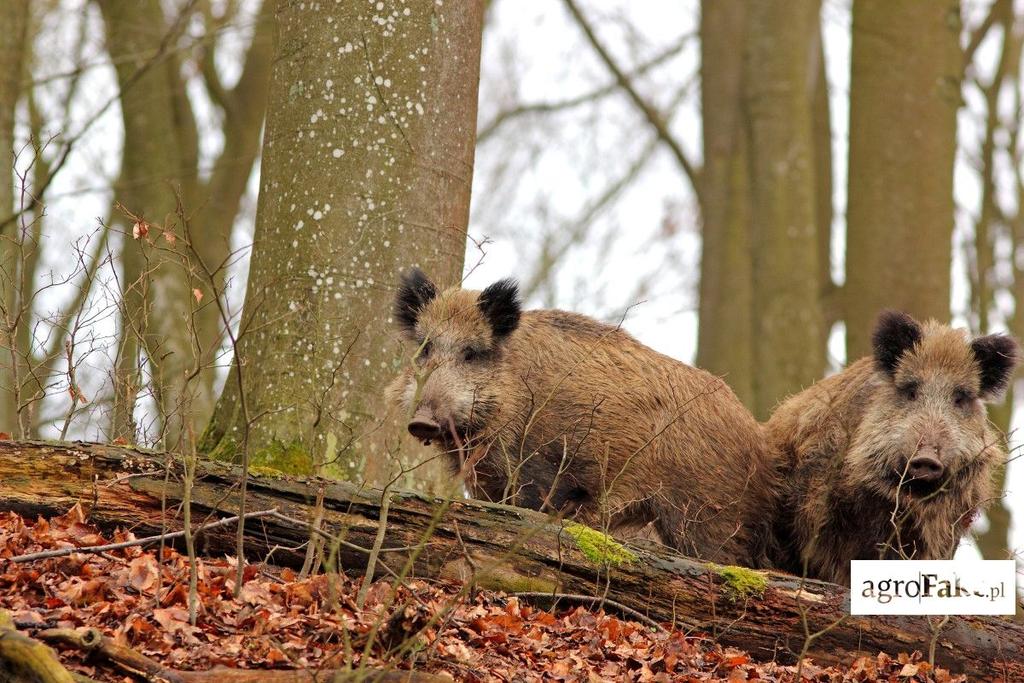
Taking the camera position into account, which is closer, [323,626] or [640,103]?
[323,626]

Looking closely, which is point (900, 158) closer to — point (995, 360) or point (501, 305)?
point (995, 360)

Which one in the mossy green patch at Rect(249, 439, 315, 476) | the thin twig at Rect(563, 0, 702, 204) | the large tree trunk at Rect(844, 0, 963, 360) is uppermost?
the thin twig at Rect(563, 0, 702, 204)

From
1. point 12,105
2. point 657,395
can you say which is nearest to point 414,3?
point 657,395

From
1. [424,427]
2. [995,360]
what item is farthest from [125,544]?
[995,360]

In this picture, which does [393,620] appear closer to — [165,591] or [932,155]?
[165,591]

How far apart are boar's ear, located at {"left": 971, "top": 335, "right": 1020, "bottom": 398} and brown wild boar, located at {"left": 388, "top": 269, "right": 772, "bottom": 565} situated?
70.0 inches

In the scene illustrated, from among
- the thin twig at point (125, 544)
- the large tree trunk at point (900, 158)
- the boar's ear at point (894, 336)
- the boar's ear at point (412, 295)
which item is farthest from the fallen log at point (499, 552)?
the large tree trunk at point (900, 158)

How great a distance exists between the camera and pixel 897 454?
26.6ft

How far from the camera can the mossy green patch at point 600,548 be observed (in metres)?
6.46

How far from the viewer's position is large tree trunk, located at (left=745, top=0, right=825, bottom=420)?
44.5 ft

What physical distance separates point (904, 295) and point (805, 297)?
1.95m

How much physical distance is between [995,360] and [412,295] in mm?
4355

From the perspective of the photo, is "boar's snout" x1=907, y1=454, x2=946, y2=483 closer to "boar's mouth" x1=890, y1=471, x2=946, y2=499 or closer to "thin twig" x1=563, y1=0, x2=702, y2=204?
"boar's mouth" x1=890, y1=471, x2=946, y2=499

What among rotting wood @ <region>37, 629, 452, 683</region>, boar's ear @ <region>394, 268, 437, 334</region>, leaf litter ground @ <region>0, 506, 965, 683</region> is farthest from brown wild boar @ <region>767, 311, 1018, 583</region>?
rotting wood @ <region>37, 629, 452, 683</region>
